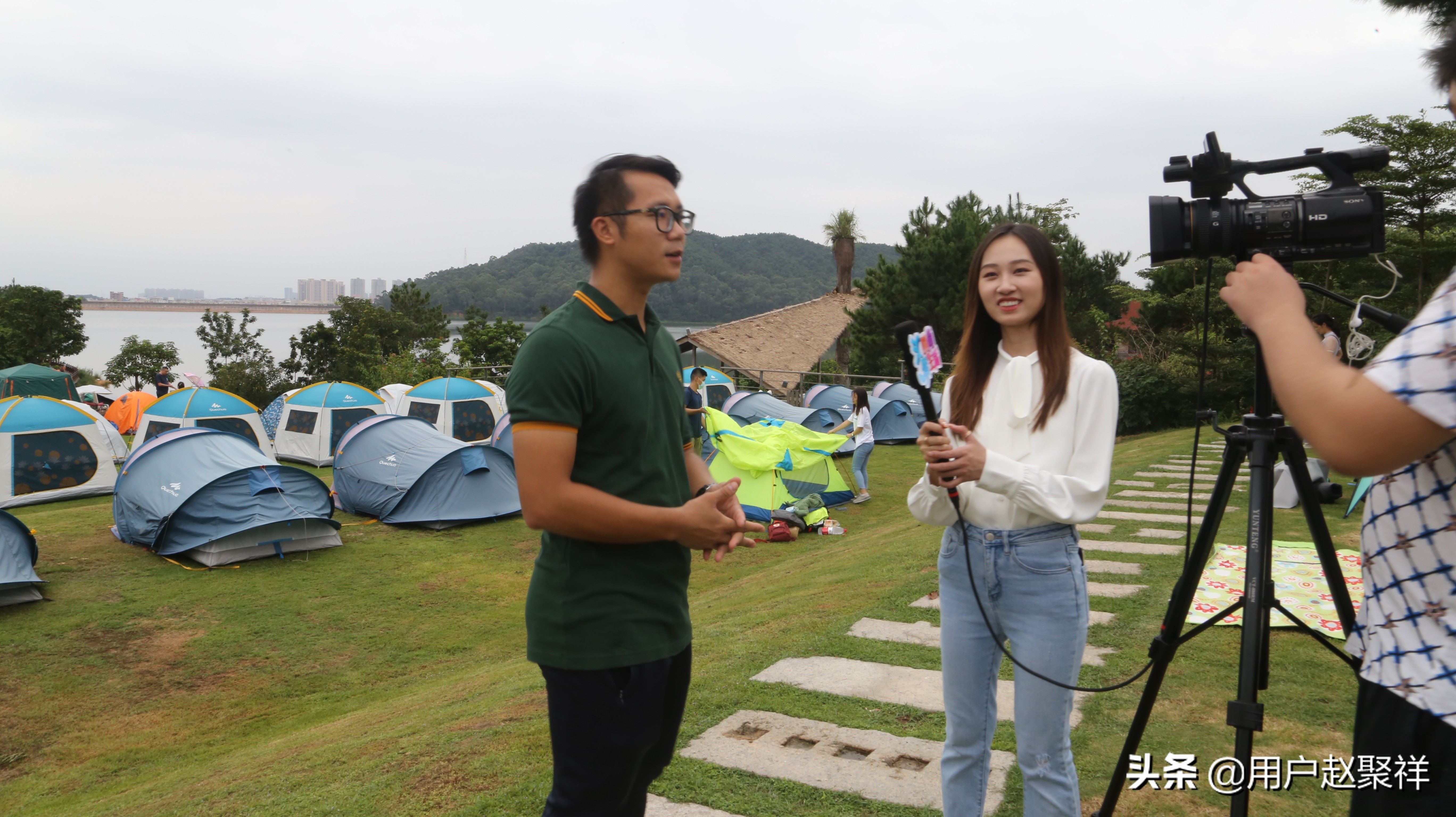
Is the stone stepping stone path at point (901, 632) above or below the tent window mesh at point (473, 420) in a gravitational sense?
below

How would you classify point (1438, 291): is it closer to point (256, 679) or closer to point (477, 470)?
point (256, 679)

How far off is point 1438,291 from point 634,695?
1.36m

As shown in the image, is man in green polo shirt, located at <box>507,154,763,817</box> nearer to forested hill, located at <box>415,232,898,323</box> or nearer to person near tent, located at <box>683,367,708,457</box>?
person near tent, located at <box>683,367,708,457</box>

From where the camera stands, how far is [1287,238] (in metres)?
1.54

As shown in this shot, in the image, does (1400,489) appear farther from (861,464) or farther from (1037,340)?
(861,464)

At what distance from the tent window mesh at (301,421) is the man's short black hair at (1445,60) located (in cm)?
1653

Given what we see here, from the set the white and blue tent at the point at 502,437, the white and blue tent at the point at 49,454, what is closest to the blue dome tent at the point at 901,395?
the white and blue tent at the point at 502,437

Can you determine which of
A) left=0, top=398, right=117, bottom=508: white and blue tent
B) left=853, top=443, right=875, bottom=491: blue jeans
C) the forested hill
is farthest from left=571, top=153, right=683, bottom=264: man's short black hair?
the forested hill

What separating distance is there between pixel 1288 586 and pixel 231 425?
A: 50.1 ft

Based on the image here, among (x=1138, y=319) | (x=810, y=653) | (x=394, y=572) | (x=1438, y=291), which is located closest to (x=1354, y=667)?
(x=1438, y=291)

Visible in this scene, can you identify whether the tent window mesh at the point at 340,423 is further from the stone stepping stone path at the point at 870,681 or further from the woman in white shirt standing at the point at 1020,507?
the woman in white shirt standing at the point at 1020,507

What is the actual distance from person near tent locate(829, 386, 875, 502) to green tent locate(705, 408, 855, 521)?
0.33 m

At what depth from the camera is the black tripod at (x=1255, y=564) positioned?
5.16 ft

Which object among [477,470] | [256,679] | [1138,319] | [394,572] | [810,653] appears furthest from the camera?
[1138,319]
